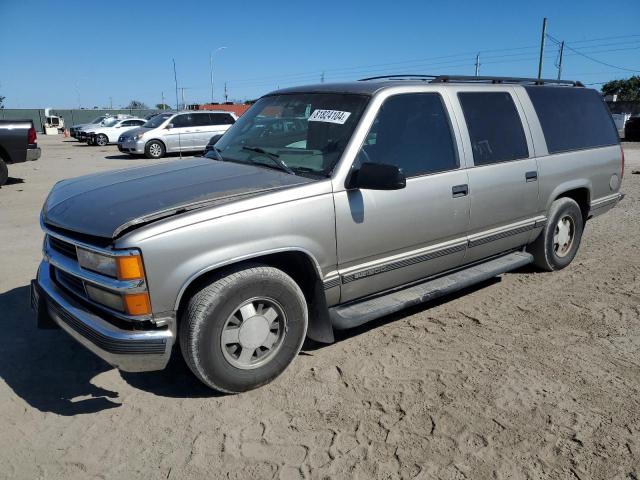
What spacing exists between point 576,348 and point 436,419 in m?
1.49

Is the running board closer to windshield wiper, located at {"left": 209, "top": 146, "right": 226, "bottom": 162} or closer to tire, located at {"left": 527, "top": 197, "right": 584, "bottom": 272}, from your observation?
tire, located at {"left": 527, "top": 197, "right": 584, "bottom": 272}

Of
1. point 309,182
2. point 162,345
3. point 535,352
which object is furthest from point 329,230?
point 535,352

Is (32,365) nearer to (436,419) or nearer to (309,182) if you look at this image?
(309,182)

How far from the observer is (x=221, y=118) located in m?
19.1

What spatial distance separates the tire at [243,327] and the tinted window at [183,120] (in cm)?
1684

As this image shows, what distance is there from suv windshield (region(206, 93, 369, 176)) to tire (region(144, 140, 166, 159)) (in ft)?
49.1

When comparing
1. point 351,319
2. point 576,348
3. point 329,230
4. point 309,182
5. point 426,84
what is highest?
point 426,84

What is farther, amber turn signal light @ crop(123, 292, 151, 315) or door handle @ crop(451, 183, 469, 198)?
door handle @ crop(451, 183, 469, 198)

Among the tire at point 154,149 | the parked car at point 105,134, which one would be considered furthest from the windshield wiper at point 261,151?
the parked car at point 105,134

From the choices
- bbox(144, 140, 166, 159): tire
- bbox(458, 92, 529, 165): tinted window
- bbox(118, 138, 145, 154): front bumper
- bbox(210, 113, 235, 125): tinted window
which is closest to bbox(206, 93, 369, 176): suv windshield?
bbox(458, 92, 529, 165): tinted window

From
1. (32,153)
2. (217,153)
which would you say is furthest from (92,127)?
(217,153)

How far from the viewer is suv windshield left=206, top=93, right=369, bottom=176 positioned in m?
3.49

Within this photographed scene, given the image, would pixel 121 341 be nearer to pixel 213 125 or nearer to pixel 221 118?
pixel 213 125

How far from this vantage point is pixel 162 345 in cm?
274
